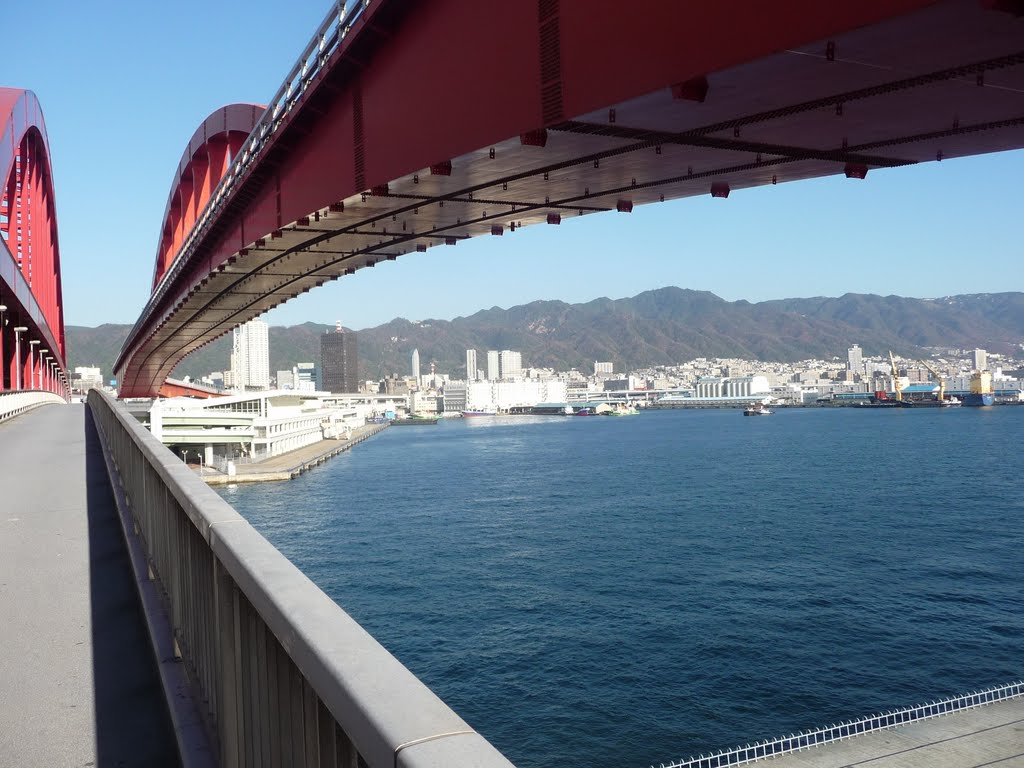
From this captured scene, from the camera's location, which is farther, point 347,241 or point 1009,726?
point 1009,726

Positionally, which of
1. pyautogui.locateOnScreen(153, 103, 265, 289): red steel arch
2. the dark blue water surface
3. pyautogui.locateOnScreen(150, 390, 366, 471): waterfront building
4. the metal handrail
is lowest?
the dark blue water surface

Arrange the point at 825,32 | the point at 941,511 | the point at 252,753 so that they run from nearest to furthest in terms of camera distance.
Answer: the point at 252,753
the point at 825,32
the point at 941,511

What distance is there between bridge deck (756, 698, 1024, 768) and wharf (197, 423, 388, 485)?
194ft

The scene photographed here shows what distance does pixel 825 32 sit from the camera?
18.8 feet

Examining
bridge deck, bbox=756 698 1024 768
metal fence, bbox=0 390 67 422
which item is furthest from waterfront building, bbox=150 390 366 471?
bridge deck, bbox=756 698 1024 768

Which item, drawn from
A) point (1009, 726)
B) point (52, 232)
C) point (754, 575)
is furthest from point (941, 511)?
point (52, 232)

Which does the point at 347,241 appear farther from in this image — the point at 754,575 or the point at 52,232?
the point at 52,232

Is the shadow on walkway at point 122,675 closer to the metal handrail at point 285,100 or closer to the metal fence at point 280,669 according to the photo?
the metal fence at point 280,669

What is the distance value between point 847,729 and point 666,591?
13.0m

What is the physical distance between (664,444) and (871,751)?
10038 cm

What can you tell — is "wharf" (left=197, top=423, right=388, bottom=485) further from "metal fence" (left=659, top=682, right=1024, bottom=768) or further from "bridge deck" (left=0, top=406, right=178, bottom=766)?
"bridge deck" (left=0, top=406, right=178, bottom=766)

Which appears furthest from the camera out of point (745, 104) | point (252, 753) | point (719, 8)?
point (745, 104)

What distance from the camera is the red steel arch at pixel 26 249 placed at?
35219mm

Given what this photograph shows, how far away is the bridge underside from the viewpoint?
6.42 meters
